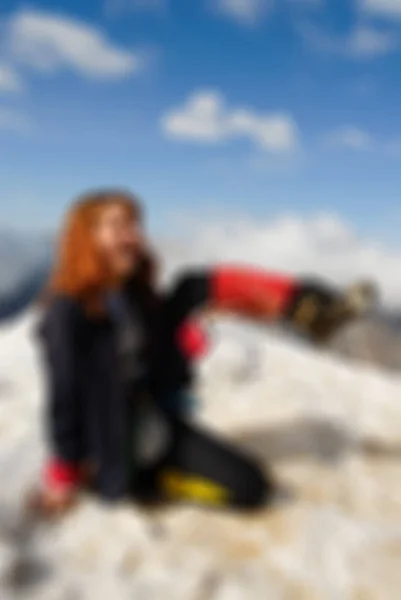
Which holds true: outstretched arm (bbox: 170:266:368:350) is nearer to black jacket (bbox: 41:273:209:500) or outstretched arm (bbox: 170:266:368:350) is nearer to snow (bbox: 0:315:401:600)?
black jacket (bbox: 41:273:209:500)

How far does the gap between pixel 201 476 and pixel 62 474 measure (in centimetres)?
33

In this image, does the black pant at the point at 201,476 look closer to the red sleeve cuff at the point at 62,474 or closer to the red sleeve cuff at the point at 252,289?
the red sleeve cuff at the point at 62,474

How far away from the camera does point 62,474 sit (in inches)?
91.9

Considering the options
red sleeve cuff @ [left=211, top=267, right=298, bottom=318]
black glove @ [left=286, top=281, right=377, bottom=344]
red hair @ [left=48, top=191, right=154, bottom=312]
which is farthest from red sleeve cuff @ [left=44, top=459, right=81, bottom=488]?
black glove @ [left=286, top=281, right=377, bottom=344]

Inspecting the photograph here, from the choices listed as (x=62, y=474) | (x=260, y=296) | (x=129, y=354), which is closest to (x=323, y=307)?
(x=260, y=296)

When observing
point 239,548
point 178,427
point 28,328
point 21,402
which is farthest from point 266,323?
point 239,548

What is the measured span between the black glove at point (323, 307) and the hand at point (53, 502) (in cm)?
66

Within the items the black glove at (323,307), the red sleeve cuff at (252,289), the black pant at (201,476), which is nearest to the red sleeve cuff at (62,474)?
the black pant at (201,476)

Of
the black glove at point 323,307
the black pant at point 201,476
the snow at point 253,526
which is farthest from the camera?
the black pant at point 201,476

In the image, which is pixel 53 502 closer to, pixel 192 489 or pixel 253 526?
pixel 192 489

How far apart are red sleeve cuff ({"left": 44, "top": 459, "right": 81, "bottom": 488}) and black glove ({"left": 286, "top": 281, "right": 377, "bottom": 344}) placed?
615 millimetres

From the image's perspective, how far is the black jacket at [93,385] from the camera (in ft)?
7.57

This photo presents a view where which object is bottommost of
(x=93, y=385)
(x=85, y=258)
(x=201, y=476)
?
(x=201, y=476)

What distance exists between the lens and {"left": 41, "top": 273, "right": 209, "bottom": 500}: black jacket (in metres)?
2.31
